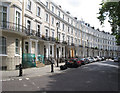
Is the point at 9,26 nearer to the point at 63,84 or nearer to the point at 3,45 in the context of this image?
the point at 3,45

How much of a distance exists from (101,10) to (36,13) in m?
11.1

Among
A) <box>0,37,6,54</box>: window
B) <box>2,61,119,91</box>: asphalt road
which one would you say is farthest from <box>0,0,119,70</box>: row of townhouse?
<box>2,61,119,91</box>: asphalt road

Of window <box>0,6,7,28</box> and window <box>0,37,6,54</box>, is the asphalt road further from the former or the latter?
window <box>0,6,7,28</box>

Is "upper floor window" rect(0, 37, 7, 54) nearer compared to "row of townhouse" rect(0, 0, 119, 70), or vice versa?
"upper floor window" rect(0, 37, 7, 54)

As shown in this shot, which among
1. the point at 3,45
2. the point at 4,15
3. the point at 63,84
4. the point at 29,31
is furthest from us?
the point at 29,31

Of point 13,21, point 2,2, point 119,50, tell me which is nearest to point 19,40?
point 13,21

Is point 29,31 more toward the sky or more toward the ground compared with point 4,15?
more toward the ground

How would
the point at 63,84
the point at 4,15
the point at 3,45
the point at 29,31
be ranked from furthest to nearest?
the point at 29,31 < the point at 4,15 < the point at 3,45 < the point at 63,84

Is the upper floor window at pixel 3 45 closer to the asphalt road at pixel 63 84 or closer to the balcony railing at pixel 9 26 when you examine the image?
the balcony railing at pixel 9 26

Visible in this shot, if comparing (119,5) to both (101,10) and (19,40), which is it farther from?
(19,40)

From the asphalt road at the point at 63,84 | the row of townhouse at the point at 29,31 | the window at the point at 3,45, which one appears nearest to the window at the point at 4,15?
the row of townhouse at the point at 29,31

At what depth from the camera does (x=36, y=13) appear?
2105 centimetres

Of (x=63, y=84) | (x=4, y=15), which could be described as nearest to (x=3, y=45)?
(x=4, y=15)

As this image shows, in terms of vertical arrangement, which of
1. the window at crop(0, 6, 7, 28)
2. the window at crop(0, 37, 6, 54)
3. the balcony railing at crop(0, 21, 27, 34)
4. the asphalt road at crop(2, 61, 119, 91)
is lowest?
the asphalt road at crop(2, 61, 119, 91)
